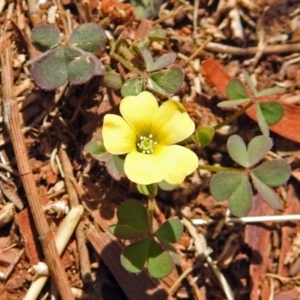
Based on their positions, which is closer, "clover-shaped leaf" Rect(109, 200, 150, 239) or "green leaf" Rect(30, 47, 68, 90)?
"clover-shaped leaf" Rect(109, 200, 150, 239)

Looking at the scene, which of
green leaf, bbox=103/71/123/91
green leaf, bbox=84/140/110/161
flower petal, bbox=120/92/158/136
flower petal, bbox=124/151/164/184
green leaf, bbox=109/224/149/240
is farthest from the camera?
green leaf, bbox=103/71/123/91

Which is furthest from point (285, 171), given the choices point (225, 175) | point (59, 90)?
point (59, 90)

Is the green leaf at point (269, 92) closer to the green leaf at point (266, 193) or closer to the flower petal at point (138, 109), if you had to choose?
the green leaf at point (266, 193)

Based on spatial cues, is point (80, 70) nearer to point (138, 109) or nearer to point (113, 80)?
point (113, 80)

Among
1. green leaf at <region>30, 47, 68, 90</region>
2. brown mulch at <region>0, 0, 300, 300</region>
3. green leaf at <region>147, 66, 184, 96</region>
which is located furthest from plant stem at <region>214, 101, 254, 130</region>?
green leaf at <region>30, 47, 68, 90</region>

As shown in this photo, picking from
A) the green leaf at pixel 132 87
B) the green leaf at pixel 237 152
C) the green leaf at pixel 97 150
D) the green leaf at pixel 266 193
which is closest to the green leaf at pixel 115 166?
the green leaf at pixel 97 150

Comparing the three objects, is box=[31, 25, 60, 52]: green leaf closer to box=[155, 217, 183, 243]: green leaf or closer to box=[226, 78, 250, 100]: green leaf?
box=[226, 78, 250, 100]: green leaf
